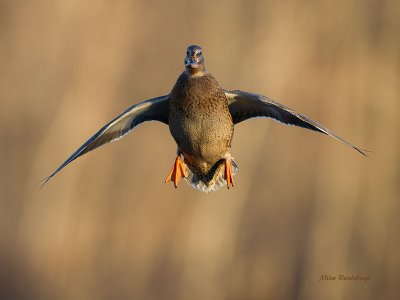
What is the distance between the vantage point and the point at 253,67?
10484mm

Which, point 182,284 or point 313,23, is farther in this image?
point 313,23

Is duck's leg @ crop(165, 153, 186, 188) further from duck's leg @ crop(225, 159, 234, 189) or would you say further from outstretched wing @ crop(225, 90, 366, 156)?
outstretched wing @ crop(225, 90, 366, 156)

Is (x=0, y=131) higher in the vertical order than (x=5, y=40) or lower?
lower

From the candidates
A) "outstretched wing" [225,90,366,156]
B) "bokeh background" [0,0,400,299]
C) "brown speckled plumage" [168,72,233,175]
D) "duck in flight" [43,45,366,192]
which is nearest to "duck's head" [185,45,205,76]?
"duck in flight" [43,45,366,192]

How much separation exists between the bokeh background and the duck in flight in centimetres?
402

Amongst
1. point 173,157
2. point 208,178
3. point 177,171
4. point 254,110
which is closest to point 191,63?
point 254,110

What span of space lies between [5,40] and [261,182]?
3.18 metres

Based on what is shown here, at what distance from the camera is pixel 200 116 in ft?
18.7

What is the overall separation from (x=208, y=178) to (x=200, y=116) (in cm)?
57

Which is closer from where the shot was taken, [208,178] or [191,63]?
[191,63]

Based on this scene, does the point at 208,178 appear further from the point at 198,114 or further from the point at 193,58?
the point at 193,58

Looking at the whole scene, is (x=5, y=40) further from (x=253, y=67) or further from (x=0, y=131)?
(x=253, y=67)

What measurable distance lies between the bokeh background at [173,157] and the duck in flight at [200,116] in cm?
402

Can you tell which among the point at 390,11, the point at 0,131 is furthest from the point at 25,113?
the point at 390,11
